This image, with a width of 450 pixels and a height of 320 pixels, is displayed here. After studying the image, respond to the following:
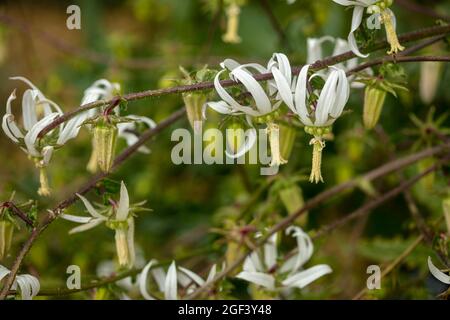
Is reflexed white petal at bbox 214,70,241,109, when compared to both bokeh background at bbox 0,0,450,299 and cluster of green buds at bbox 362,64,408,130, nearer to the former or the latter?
cluster of green buds at bbox 362,64,408,130

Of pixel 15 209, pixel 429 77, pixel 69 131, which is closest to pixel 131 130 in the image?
pixel 69 131

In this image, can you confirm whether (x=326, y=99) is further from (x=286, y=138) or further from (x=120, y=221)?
(x=120, y=221)

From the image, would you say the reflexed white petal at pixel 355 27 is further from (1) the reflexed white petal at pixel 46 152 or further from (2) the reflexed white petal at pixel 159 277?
(2) the reflexed white petal at pixel 159 277

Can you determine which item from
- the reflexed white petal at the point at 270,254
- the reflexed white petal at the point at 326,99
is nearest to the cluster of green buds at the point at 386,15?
the reflexed white petal at the point at 326,99

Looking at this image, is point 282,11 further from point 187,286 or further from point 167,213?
point 187,286

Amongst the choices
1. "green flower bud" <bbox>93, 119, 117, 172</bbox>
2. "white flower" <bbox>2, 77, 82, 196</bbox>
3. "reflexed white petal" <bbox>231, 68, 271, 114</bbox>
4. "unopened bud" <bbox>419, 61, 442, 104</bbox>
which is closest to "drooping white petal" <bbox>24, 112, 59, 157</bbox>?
"white flower" <bbox>2, 77, 82, 196</bbox>
